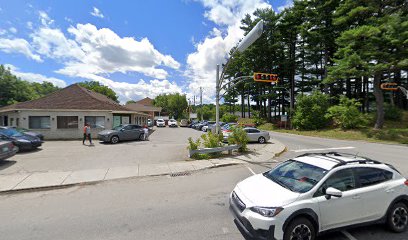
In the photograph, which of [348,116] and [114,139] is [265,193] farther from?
[348,116]

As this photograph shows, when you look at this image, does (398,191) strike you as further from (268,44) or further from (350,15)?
(268,44)

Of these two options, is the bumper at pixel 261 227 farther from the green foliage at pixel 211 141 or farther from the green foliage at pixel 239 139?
the green foliage at pixel 239 139

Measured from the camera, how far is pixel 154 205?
5.82 meters

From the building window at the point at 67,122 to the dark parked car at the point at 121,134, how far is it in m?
4.65

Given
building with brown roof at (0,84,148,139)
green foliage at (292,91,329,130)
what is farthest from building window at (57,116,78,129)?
green foliage at (292,91,329,130)

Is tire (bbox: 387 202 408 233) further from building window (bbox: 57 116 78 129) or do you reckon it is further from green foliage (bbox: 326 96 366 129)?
green foliage (bbox: 326 96 366 129)

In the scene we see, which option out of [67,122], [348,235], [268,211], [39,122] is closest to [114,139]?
[67,122]

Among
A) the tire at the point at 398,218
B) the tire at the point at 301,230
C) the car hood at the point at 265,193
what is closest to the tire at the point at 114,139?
the car hood at the point at 265,193

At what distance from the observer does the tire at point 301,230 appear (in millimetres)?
3662

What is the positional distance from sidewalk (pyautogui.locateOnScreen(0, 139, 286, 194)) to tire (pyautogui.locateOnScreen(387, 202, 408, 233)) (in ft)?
22.2

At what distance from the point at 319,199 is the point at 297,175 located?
73 cm

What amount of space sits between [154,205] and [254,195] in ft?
9.47

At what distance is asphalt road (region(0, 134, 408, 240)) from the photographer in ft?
14.3

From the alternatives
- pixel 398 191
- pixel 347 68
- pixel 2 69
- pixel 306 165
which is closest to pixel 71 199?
pixel 306 165
